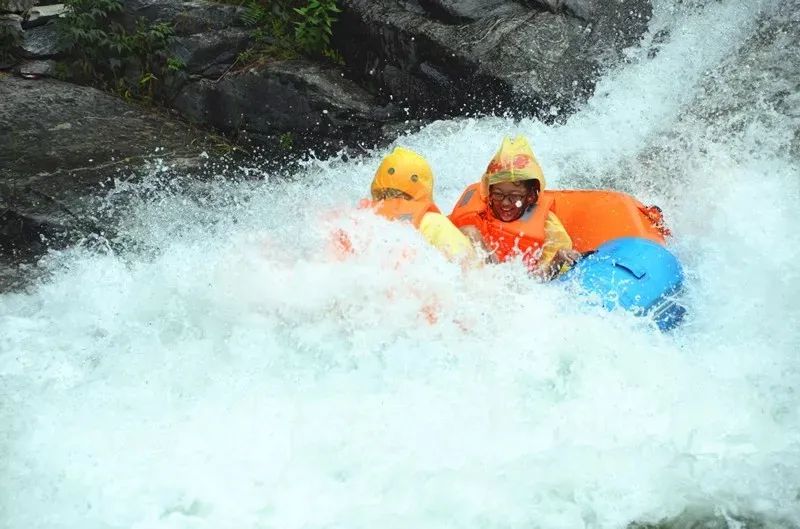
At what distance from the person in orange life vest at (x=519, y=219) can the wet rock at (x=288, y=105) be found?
9.49 ft

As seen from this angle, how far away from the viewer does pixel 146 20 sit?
816 centimetres

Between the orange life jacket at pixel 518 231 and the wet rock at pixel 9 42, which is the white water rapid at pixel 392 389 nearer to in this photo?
the orange life jacket at pixel 518 231

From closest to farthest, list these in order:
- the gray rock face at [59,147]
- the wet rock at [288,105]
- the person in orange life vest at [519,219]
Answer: the person in orange life vest at [519,219] < the gray rock face at [59,147] < the wet rock at [288,105]

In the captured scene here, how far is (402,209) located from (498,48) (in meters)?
3.27

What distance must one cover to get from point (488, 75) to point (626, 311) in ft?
10.9

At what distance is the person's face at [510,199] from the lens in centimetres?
475

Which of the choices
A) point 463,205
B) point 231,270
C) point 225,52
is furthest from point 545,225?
point 225,52

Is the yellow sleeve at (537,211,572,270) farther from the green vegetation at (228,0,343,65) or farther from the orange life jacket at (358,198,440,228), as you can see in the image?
the green vegetation at (228,0,343,65)

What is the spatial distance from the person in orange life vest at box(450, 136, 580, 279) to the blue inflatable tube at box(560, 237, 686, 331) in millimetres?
202

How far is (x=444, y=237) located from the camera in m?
4.45

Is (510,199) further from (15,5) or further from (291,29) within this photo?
(15,5)

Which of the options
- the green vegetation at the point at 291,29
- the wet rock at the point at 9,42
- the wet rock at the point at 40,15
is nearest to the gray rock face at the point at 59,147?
the wet rock at the point at 9,42

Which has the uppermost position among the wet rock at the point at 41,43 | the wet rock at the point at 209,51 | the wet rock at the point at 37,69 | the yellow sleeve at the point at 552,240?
the yellow sleeve at the point at 552,240

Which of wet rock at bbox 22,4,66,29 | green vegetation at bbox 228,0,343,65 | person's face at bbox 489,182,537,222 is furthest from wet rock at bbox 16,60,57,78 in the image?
person's face at bbox 489,182,537,222
